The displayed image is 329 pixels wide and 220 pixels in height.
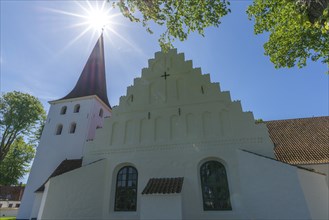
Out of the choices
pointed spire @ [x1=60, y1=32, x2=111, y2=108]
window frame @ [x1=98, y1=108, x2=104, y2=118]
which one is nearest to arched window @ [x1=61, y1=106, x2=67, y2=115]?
pointed spire @ [x1=60, y1=32, x2=111, y2=108]

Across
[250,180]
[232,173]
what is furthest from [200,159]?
[250,180]

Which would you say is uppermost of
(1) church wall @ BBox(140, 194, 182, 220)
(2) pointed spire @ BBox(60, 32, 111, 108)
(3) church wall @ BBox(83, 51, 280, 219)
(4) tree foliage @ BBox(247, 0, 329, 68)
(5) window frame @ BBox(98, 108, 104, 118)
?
(2) pointed spire @ BBox(60, 32, 111, 108)

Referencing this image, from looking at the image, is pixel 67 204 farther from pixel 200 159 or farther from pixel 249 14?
pixel 249 14

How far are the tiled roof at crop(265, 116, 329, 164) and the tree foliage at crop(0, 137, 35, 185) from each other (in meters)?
29.0

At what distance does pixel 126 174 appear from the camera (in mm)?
10227

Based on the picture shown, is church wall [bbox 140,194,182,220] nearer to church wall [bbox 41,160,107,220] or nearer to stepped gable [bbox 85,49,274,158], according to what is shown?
stepped gable [bbox 85,49,274,158]

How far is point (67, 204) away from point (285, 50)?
12.4 m

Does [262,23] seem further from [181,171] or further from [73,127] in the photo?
[73,127]

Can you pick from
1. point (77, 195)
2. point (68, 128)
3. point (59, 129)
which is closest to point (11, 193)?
point (59, 129)

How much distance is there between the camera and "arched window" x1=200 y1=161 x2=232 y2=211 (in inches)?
330

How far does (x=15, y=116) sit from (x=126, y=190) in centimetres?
1965

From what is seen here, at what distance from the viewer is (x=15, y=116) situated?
73.7 feet

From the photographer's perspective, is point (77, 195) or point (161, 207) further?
point (77, 195)

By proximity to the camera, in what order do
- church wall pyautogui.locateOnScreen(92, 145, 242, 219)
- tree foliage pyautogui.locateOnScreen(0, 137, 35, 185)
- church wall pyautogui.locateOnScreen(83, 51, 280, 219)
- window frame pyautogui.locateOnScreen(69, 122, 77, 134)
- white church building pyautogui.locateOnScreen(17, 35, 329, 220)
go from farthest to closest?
tree foliage pyautogui.locateOnScreen(0, 137, 35, 185) → window frame pyautogui.locateOnScreen(69, 122, 77, 134) → church wall pyautogui.locateOnScreen(83, 51, 280, 219) → church wall pyautogui.locateOnScreen(92, 145, 242, 219) → white church building pyautogui.locateOnScreen(17, 35, 329, 220)
